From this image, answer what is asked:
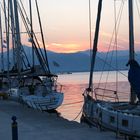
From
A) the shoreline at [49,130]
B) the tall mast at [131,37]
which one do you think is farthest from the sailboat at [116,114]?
the shoreline at [49,130]

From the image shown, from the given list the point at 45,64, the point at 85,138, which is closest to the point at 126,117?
the point at 85,138

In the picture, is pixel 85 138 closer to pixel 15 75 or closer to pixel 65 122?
pixel 65 122

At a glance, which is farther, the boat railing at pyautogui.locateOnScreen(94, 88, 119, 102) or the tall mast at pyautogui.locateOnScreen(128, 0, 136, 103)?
the boat railing at pyautogui.locateOnScreen(94, 88, 119, 102)

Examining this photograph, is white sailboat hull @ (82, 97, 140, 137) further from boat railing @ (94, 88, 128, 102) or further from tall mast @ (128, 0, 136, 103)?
boat railing @ (94, 88, 128, 102)

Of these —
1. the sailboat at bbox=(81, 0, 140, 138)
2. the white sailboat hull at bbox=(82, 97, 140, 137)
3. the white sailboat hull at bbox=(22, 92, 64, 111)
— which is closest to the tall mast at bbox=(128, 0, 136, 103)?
the sailboat at bbox=(81, 0, 140, 138)

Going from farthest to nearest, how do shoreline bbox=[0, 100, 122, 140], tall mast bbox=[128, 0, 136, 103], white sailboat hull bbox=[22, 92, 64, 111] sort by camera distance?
1. white sailboat hull bbox=[22, 92, 64, 111]
2. tall mast bbox=[128, 0, 136, 103]
3. shoreline bbox=[0, 100, 122, 140]

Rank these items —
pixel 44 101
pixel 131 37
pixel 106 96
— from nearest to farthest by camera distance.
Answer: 1. pixel 131 37
2. pixel 106 96
3. pixel 44 101

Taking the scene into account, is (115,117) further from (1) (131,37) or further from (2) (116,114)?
(1) (131,37)

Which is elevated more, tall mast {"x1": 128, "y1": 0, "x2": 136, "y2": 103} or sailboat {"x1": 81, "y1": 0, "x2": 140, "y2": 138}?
tall mast {"x1": 128, "y1": 0, "x2": 136, "y2": 103}

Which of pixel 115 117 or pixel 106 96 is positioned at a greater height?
pixel 106 96

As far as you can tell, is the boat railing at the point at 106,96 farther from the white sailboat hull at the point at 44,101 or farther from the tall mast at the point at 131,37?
the white sailboat hull at the point at 44,101

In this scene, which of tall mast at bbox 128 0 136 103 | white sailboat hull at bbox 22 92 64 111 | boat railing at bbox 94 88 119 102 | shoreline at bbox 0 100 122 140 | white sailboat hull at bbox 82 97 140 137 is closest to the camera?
shoreline at bbox 0 100 122 140

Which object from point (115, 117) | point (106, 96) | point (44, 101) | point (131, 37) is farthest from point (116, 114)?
point (44, 101)

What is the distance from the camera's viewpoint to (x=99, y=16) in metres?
22.8
